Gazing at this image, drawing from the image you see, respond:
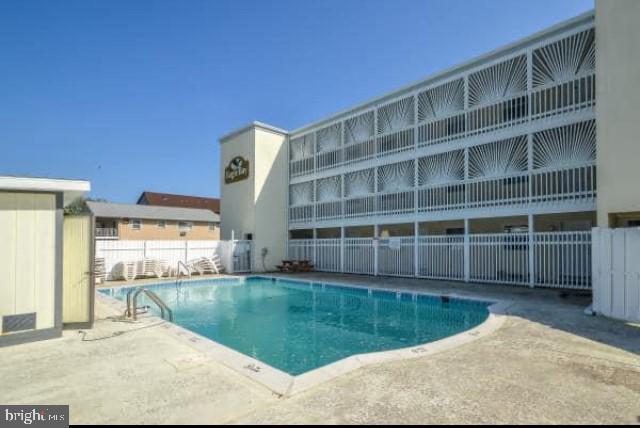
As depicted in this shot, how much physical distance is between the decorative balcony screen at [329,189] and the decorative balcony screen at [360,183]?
60cm

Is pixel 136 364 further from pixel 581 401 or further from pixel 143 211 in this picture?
pixel 143 211

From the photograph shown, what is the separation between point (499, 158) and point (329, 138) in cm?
1016

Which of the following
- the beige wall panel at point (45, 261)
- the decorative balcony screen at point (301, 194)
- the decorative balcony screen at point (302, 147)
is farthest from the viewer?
the decorative balcony screen at point (302, 147)

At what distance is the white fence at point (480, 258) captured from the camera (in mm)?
12062

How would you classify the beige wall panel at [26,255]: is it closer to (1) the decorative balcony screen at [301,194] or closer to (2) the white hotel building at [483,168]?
(2) the white hotel building at [483,168]

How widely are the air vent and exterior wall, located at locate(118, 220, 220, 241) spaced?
27908 mm

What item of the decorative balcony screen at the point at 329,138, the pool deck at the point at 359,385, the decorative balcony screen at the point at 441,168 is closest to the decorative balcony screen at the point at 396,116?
the decorative balcony screen at the point at 441,168

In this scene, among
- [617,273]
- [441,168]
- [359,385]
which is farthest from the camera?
[441,168]

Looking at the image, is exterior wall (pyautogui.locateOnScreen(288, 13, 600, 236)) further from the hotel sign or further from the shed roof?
the shed roof

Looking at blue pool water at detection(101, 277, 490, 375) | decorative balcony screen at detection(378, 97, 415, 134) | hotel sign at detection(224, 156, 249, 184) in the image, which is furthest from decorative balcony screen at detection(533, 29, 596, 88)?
hotel sign at detection(224, 156, 249, 184)

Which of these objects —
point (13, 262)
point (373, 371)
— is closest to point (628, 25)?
point (373, 371)

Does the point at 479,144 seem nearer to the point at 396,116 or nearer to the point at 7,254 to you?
the point at 396,116

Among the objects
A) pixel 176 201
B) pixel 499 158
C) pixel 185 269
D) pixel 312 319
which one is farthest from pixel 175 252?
pixel 176 201

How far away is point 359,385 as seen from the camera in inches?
159
